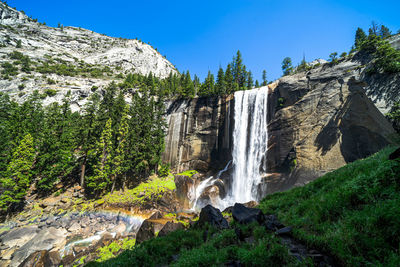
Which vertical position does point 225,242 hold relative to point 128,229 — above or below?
above

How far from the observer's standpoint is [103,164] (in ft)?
83.9

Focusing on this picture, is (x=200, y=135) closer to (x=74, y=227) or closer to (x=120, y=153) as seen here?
(x=120, y=153)

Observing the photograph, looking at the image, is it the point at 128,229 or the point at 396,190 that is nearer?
the point at 396,190

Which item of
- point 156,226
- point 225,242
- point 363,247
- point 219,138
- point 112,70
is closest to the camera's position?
point 363,247

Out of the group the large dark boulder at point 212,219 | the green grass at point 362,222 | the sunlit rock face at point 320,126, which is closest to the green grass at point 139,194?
the large dark boulder at point 212,219

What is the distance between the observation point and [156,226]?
1414 cm

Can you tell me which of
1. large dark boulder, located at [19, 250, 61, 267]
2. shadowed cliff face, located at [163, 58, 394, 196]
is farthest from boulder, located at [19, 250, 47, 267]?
shadowed cliff face, located at [163, 58, 394, 196]

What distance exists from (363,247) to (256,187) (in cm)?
2501

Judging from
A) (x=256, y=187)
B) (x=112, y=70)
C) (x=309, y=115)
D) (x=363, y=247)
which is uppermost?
(x=112, y=70)

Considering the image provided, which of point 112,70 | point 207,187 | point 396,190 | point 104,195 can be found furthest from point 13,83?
point 396,190

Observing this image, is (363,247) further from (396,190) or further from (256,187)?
(256,187)

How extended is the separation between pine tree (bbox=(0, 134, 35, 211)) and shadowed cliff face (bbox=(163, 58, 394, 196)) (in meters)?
25.3

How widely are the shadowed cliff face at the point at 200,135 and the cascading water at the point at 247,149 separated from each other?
2.39 metres

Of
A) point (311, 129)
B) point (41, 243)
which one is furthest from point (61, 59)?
point (311, 129)
